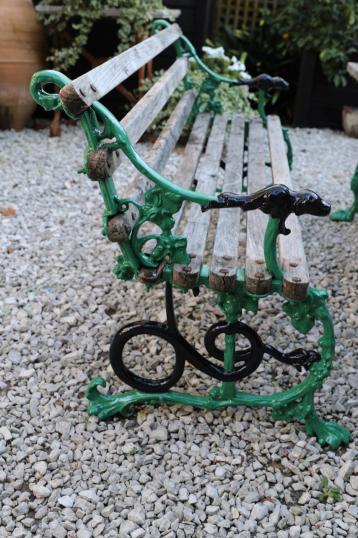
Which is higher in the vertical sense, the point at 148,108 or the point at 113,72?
the point at 113,72

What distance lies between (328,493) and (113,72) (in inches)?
62.9

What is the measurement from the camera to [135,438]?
2186 mm

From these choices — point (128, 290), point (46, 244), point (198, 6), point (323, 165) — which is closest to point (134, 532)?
point (128, 290)

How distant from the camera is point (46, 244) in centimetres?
361

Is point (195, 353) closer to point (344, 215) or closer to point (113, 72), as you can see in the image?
point (113, 72)

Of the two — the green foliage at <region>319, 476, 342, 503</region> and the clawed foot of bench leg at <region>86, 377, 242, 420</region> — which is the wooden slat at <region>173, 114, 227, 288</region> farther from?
the green foliage at <region>319, 476, 342, 503</region>

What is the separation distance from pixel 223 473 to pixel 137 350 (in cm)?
76

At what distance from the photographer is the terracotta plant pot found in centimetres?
527

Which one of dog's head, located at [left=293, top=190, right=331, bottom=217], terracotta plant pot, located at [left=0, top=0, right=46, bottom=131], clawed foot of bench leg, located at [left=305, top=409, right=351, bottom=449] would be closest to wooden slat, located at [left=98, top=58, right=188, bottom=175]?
dog's head, located at [left=293, top=190, right=331, bottom=217]

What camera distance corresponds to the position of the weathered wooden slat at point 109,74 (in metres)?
1.68

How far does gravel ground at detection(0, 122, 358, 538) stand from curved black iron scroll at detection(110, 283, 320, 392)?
15cm

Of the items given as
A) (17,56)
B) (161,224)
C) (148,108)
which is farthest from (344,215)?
(17,56)

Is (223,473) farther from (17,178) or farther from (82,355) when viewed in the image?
(17,178)

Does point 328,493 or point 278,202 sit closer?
point 278,202
